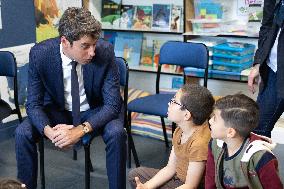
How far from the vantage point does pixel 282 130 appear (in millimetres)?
3336

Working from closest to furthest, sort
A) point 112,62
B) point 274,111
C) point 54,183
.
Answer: point 274,111
point 112,62
point 54,183

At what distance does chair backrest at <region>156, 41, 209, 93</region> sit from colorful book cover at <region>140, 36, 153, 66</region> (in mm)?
859

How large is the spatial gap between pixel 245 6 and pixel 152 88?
1192 mm

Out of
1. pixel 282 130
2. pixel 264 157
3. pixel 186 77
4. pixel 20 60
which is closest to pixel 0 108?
pixel 20 60

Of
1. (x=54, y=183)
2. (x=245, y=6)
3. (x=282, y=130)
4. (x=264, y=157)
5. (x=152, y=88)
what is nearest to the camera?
(x=264, y=157)

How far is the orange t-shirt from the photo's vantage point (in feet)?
5.83

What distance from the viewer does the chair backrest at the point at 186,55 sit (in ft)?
9.82

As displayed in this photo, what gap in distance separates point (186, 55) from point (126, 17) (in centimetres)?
120

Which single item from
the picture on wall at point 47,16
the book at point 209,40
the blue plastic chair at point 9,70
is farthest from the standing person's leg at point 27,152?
the book at point 209,40

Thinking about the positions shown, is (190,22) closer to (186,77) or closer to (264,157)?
(186,77)

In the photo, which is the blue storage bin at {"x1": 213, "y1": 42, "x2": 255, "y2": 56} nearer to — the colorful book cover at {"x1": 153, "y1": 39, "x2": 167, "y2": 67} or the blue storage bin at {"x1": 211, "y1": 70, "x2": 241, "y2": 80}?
the blue storage bin at {"x1": 211, "y1": 70, "x2": 241, "y2": 80}

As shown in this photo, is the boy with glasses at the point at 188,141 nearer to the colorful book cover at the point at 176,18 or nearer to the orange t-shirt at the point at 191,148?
the orange t-shirt at the point at 191,148

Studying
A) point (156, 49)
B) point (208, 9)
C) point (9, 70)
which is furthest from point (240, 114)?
point (156, 49)

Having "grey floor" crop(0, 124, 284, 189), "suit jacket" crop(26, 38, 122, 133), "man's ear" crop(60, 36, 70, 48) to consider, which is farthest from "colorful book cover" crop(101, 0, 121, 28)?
"man's ear" crop(60, 36, 70, 48)
